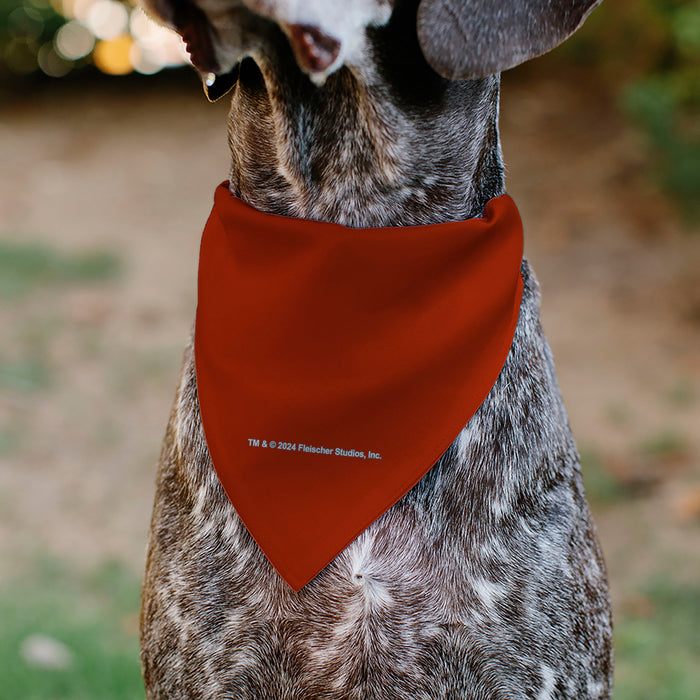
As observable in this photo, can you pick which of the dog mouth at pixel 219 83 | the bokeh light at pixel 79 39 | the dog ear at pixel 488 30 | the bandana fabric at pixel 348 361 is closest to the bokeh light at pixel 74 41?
the bokeh light at pixel 79 39

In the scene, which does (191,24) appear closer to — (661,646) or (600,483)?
(661,646)

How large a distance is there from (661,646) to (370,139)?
3.11 m

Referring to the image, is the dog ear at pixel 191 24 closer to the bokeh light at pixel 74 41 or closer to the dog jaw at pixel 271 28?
the dog jaw at pixel 271 28

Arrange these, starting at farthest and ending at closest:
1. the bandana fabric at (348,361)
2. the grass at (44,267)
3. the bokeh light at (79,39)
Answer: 1. the bokeh light at (79,39)
2. the grass at (44,267)
3. the bandana fabric at (348,361)

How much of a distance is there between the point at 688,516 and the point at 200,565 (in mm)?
3612

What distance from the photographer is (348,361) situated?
88.3 inches

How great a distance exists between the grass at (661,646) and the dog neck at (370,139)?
260 centimetres

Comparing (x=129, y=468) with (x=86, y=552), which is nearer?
(x=86, y=552)

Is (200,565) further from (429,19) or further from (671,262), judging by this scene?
(671,262)

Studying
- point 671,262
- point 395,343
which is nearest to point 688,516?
point 671,262

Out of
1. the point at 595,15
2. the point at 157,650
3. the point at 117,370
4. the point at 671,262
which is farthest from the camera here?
the point at 595,15

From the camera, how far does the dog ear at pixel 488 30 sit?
1.90 metres

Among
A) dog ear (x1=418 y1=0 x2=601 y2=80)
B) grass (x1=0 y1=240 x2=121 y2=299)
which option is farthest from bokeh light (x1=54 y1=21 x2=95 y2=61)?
dog ear (x1=418 y1=0 x2=601 y2=80)

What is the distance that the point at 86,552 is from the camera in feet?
16.0
